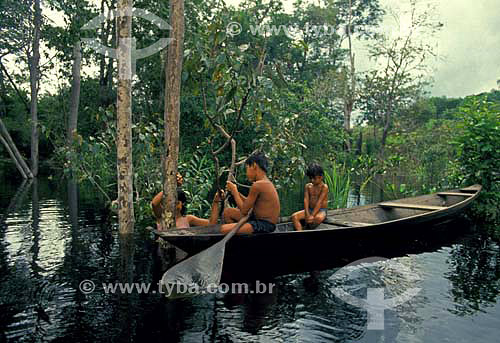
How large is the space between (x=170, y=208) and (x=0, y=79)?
70.3 feet

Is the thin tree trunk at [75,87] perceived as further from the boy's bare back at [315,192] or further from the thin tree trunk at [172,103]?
the boy's bare back at [315,192]

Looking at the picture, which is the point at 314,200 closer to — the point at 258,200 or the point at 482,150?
the point at 258,200

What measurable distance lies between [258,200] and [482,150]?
20.0 feet

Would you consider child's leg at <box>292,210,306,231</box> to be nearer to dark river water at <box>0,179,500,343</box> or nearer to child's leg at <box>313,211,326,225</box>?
child's leg at <box>313,211,326,225</box>

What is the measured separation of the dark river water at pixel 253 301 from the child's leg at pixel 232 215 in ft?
2.89

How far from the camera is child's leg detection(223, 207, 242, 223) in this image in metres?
5.21

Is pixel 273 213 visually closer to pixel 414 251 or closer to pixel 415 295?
pixel 415 295

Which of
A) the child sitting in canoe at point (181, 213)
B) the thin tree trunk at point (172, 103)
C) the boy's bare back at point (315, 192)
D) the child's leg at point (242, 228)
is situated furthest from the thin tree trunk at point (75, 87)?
the child's leg at point (242, 228)

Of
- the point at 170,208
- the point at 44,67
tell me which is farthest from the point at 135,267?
the point at 44,67

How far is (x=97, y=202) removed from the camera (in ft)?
36.2

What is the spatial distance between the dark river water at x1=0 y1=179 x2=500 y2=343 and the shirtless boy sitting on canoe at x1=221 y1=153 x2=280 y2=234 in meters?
0.66

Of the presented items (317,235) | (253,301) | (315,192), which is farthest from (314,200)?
(253,301)

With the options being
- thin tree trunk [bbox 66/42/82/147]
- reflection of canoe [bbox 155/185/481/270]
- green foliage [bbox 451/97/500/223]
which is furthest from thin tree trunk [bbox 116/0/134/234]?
thin tree trunk [bbox 66/42/82/147]

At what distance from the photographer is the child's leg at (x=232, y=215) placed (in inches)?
205
